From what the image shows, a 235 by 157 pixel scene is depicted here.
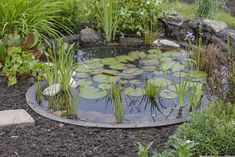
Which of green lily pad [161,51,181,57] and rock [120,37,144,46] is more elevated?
rock [120,37,144,46]

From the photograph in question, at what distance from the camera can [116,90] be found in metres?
3.94


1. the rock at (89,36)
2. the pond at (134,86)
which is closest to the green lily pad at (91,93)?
the pond at (134,86)

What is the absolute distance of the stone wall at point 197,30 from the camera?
5.48 metres

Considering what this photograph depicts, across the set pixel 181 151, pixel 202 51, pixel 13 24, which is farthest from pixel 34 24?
pixel 181 151

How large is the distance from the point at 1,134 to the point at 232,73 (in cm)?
185

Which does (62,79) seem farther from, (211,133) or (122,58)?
(211,133)

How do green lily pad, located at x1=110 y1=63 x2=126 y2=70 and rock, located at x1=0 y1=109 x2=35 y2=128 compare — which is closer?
rock, located at x1=0 y1=109 x2=35 y2=128

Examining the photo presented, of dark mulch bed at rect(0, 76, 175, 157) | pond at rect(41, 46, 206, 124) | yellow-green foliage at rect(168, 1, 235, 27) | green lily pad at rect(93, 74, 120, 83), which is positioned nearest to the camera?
dark mulch bed at rect(0, 76, 175, 157)

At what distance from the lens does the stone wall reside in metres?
5.48

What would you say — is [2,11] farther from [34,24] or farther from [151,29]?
[151,29]

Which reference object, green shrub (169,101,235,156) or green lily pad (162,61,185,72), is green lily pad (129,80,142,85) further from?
green shrub (169,101,235,156)

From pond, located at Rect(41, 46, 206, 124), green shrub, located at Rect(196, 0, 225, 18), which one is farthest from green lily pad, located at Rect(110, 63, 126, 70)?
green shrub, located at Rect(196, 0, 225, 18)

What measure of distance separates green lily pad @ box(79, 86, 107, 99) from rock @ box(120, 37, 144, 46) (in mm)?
1594

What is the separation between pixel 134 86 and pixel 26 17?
1.60 meters
